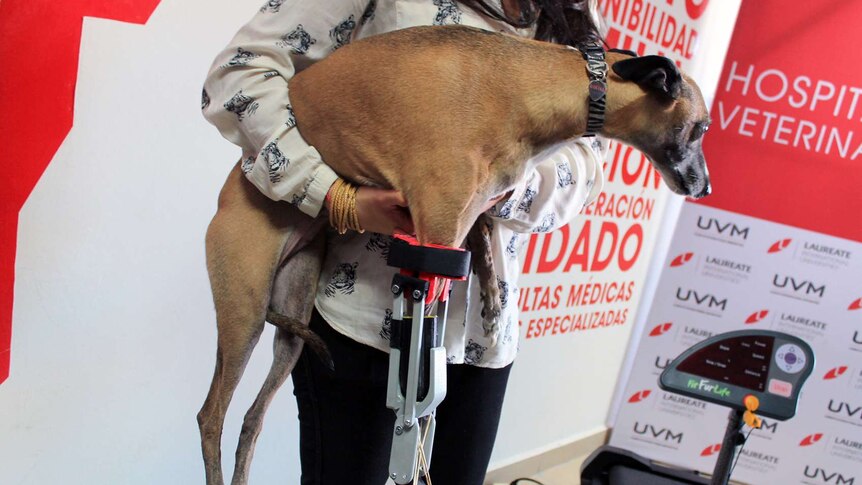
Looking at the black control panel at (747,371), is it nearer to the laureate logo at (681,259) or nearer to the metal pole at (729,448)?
the metal pole at (729,448)

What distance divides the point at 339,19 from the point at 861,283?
2.91 metres

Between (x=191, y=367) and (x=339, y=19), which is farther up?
(x=339, y=19)

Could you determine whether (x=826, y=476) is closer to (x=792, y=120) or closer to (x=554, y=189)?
(x=792, y=120)

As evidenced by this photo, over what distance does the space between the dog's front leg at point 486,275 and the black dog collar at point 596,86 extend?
258 mm

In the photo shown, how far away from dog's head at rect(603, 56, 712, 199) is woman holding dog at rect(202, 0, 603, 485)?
0.14 meters

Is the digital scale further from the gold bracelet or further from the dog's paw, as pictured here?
the gold bracelet

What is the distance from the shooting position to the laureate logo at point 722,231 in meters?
3.29

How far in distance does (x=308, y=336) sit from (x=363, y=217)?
224 millimetres

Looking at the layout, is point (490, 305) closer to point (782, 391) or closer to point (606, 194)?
point (782, 391)

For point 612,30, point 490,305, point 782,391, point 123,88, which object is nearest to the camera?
point 490,305

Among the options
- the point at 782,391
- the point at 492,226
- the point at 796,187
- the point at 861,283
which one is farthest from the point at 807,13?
the point at 492,226

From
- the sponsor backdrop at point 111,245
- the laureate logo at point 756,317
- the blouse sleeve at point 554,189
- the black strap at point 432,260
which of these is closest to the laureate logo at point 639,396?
the laureate logo at point 756,317

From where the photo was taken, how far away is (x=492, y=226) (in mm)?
1311

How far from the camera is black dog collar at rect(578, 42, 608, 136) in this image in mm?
1114
